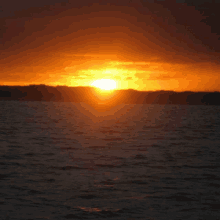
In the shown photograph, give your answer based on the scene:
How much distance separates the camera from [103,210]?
12547 millimetres

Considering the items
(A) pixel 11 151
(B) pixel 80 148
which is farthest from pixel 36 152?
(B) pixel 80 148

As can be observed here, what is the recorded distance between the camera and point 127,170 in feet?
63.5

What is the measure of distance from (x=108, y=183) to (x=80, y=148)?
39.0ft

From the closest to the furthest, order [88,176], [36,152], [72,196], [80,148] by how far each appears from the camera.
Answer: [72,196] < [88,176] < [36,152] < [80,148]

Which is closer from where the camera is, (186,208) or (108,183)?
(186,208)

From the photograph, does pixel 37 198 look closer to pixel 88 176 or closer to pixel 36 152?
pixel 88 176

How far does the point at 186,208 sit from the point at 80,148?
51.9 feet

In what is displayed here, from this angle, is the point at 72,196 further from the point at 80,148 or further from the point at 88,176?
the point at 80,148

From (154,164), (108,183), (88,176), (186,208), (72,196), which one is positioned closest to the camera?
(186,208)

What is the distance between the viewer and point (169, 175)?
18.3 m

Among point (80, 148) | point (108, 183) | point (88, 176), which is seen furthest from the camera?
point (80, 148)

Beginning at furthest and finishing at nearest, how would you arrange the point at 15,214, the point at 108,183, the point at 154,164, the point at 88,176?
1. the point at 154,164
2. the point at 88,176
3. the point at 108,183
4. the point at 15,214

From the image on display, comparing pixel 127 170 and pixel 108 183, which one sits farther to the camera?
pixel 127 170

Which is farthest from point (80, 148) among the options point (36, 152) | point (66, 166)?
point (66, 166)
